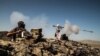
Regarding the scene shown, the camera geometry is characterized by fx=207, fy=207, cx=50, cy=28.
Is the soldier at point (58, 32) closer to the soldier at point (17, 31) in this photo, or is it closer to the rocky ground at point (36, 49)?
the rocky ground at point (36, 49)

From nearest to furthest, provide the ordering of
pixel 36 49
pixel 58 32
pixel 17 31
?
pixel 36 49 → pixel 17 31 → pixel 58 32

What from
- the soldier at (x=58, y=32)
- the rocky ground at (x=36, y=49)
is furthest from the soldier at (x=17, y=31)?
the soldier at (x=58, y=32)

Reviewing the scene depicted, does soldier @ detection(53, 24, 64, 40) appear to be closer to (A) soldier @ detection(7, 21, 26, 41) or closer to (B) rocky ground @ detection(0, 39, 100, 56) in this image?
(B) rocky ground @ detection(0, 39, 100, 56)

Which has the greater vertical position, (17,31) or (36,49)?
(17,31)

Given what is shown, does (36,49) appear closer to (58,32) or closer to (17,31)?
(17,31)

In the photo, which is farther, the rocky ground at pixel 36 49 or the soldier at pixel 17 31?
the soldier at pixel 17 31

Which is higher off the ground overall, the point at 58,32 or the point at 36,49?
the point at 58,32

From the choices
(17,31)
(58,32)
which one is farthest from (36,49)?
(58,32)

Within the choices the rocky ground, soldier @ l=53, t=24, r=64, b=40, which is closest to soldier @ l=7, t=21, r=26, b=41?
the rocky ground

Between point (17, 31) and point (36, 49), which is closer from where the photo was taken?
point (36, 49)

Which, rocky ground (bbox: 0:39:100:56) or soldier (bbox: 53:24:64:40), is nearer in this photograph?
rocky ground (bbox: 0:39:100:56)

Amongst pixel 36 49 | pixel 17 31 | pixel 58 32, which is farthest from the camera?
pixel 58 32

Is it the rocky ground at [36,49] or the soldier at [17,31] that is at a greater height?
the soldier at [17,31]

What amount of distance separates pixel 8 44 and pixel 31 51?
1469 millimetres
